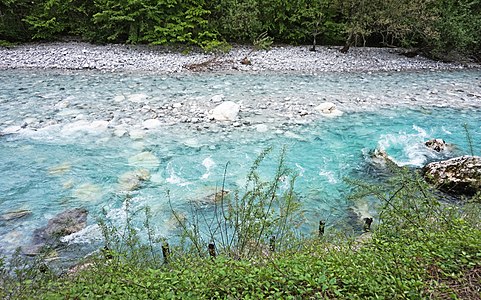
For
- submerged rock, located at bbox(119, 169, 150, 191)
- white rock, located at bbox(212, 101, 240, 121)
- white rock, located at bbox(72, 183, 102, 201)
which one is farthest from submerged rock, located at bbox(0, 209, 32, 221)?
white rock, located at bbox(212, 101, 240, 121)

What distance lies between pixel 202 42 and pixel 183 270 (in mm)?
11191

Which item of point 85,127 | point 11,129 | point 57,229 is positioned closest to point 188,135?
point 85,127

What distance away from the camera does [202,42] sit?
41.2ft

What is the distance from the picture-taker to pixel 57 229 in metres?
4.17

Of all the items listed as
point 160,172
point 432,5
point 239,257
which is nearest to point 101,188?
point 160,172

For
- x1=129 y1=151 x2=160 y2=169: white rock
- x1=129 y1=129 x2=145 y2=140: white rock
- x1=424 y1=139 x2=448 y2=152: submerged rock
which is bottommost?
x1=424 y1=139 x2=448 y2=152: submerged rock

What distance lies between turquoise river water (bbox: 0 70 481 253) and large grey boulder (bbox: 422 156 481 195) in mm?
582

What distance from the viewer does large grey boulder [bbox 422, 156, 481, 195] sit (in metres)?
4.87

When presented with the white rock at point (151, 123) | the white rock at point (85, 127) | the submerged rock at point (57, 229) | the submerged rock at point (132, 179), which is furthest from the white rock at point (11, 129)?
the submerged rock at point (57, 229)

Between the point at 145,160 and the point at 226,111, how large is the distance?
2297mm

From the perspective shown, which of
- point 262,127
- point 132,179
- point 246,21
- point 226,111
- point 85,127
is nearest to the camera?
point 132,179

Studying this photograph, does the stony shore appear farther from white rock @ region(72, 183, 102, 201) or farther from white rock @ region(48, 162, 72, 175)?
white rock @ region(72, 183, 102, 201)

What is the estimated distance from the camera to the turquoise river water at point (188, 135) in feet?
15.9

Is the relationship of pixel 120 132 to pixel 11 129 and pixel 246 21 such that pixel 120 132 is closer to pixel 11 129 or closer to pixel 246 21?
pixel 11 129
